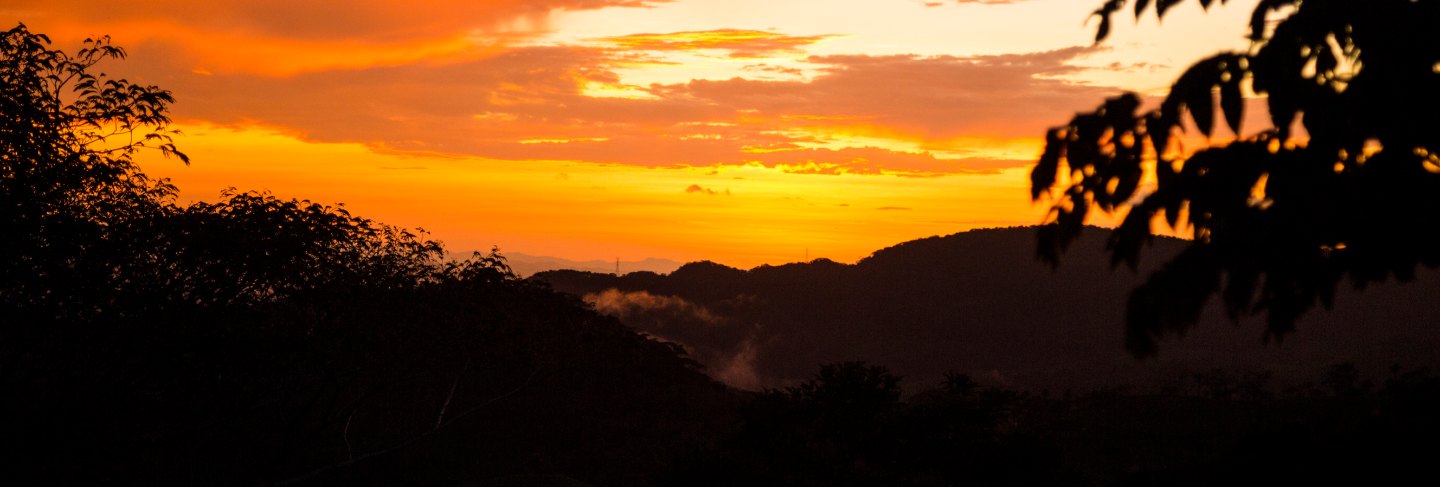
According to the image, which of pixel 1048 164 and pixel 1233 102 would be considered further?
pixel 1048 164

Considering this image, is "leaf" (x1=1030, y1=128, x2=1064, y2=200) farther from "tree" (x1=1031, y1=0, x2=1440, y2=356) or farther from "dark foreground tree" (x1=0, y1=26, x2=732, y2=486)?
"dark foreground tree" (x1=0, y1=26, x2=732, y2=486)

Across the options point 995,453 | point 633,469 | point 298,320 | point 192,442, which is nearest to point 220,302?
point 298,320

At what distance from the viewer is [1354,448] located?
5.03 metres

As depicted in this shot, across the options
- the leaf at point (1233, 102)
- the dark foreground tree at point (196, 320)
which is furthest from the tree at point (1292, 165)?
the dark foreground tree at point (196, 320)

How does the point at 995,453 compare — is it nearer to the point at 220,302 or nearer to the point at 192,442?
the point at 220,302

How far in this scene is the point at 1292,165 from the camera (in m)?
4.87

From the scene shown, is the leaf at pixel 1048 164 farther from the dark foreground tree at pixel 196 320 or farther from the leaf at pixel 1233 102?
the dark foreground tree at pixel 196 320

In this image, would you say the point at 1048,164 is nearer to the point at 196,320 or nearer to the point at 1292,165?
the point at 1292,165

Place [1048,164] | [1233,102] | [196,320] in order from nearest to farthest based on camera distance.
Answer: [1233,102] → [1048,164] → [196,320]

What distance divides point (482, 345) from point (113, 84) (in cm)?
1868

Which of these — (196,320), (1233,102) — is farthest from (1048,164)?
(196,320)

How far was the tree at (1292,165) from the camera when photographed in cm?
467

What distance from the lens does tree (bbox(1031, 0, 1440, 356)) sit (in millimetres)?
4668

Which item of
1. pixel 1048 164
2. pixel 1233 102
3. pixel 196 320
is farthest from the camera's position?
pixel 196 320
